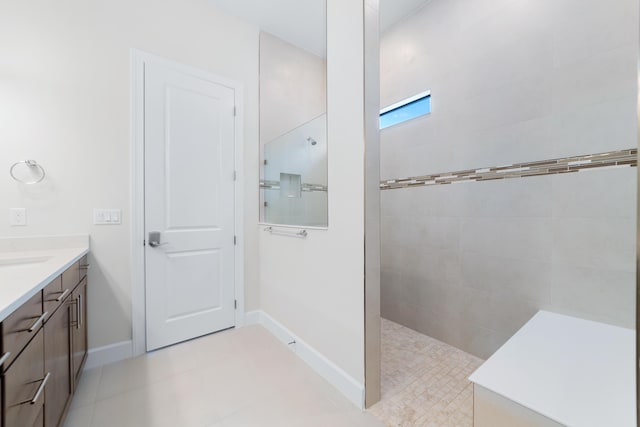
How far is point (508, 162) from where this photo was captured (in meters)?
1.85

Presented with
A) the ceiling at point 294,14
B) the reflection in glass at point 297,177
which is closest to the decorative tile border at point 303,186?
the reflection in glass at point 297,177

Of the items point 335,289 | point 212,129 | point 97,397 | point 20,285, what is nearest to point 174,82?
point 212,129

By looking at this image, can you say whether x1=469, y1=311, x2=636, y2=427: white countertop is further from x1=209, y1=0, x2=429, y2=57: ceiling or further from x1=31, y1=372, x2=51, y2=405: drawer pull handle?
x1=209, y1=0, x2=429, y2=57: ceiling

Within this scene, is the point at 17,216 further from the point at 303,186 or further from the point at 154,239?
the point at 303,186

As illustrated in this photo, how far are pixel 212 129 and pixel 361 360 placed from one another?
2131mm

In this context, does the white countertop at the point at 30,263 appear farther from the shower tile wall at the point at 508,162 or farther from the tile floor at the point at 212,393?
the shower tile wall at the point at 508,162

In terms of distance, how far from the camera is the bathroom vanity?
30.2 inches

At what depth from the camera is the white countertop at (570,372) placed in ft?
3.01

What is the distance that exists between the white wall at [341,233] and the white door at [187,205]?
0.86 m

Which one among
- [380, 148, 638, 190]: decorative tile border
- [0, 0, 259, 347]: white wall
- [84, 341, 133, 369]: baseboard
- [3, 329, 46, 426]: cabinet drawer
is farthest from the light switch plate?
[380, 148, 638, 190]: decorative tile border

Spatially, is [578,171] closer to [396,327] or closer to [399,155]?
[399,155]

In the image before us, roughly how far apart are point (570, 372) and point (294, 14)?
123 inches

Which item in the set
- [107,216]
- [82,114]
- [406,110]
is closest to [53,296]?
[107,216]

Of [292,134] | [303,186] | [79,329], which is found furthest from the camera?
[292,134]
